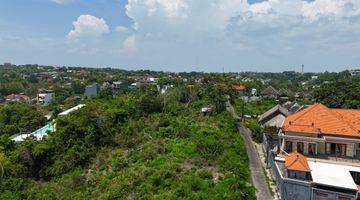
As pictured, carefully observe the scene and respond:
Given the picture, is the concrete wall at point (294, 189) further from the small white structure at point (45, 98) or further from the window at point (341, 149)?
the small white structure at point (45, 98)

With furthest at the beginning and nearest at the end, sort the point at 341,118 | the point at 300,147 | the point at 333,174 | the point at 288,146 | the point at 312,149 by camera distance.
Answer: the point at 341,118
the point at 288,146
the point at 300,147
the point at 312,149
the point at 333,174

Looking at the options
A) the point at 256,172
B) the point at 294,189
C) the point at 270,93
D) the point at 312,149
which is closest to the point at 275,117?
the point at 256,172

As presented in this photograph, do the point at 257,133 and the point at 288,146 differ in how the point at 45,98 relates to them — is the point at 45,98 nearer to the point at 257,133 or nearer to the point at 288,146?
the point at 257,133

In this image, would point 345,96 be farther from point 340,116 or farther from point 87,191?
point 87,191

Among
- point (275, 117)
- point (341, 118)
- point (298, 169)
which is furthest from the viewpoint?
point (275, 117)

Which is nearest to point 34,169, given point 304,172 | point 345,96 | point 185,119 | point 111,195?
point 111,195

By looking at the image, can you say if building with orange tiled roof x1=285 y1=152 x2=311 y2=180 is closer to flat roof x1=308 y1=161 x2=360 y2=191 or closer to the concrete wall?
the concrete wall

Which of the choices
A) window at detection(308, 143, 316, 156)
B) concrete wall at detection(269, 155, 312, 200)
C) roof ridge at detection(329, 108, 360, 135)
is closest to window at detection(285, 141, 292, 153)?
window at detection(308, 143, 316, 156)
